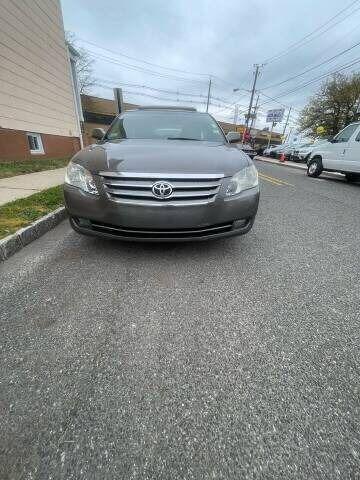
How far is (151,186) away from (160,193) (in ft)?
0.32

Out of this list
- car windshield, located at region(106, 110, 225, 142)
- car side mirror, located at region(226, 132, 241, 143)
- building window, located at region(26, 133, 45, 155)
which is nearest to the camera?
car windshield, located at region(106, 110, 225, 142)

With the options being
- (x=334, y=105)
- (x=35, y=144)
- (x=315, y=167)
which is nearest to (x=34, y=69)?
(x=35, y=144)

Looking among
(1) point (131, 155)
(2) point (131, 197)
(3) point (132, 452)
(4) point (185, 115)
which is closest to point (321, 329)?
(3) point (132, 452)

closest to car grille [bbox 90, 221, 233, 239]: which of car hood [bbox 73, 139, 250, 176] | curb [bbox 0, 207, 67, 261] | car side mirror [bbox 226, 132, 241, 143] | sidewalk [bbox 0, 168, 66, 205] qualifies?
car hood [bbox 73, 139, 250, 176]

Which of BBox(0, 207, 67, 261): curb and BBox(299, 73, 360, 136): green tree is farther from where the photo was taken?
BBox(299, 73, 360, 136): green tree

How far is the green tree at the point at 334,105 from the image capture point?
23805mm

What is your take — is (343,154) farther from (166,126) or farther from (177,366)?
(177,366)

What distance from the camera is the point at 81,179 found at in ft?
7.90

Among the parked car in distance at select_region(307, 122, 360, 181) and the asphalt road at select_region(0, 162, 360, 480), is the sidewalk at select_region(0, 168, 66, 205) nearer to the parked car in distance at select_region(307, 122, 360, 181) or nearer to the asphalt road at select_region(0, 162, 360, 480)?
the asphalt road at select_region(0, 162, 360, 480)

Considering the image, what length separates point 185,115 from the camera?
399 centimetres

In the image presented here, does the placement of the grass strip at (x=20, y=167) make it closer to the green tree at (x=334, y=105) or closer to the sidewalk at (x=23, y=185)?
the sidewalk at (x=23, y=185)

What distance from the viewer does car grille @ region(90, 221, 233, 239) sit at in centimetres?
232

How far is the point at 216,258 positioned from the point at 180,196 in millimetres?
805

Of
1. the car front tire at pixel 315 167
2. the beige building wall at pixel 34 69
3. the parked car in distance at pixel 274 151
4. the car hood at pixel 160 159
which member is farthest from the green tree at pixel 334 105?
the car hood at pixel 160 159
